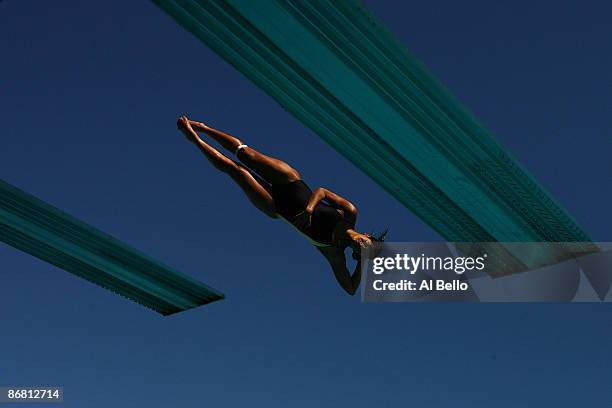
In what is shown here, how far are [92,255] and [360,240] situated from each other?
370 centimetres

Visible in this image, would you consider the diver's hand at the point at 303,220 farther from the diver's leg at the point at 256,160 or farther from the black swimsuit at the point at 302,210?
the diver's leg at the point at 256,160

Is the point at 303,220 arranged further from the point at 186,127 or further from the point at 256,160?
the point at 186,127

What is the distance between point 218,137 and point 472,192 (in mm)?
2547

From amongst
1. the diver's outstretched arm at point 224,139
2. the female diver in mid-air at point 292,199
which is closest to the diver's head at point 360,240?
the female diver in mid-air at point 292,199

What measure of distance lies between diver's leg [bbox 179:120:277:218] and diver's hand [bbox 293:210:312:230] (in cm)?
27

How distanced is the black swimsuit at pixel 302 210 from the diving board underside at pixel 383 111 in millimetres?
536

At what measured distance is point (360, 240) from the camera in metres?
7.43

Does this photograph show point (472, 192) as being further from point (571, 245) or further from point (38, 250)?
point (38, 250)

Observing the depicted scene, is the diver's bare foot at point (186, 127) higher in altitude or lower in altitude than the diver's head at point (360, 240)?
higher

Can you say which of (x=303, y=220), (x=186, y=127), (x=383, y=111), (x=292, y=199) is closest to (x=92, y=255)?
(x=186, y=127)

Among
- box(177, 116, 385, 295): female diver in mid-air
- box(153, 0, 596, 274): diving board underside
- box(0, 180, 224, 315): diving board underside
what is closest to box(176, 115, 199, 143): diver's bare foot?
box(177, 116, 385, 295): female diver in mid-air

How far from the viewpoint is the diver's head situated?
7398mm

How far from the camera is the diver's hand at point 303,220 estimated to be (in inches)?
299

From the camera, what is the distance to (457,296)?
7727 millimetres
